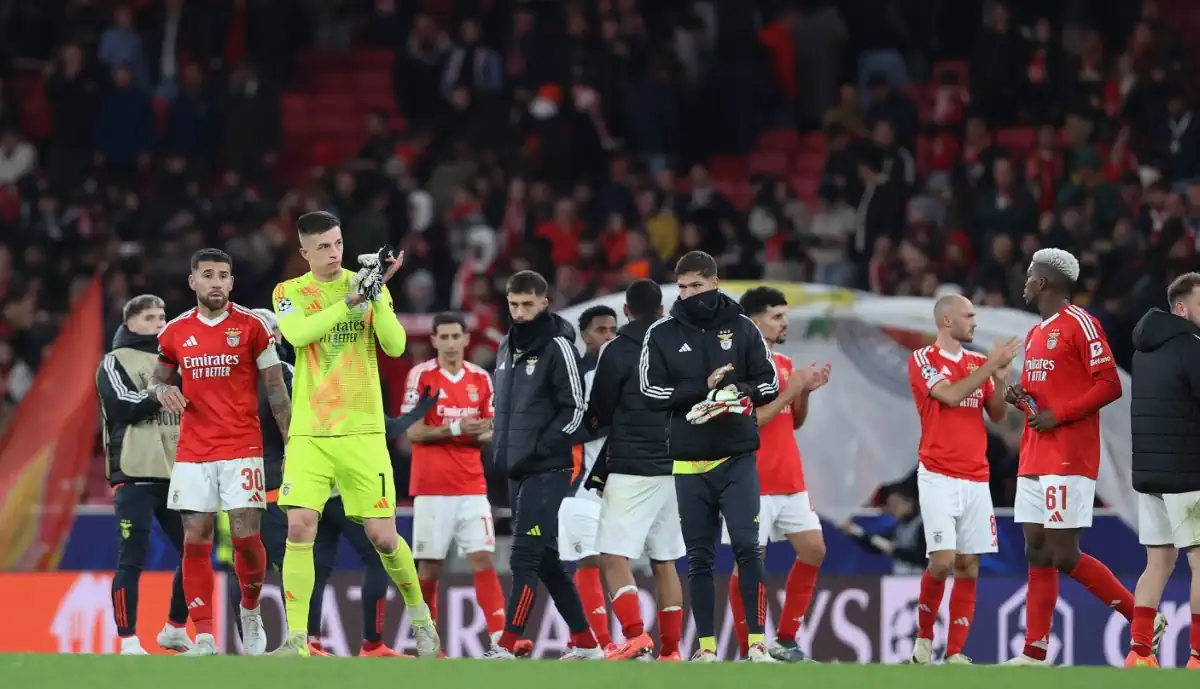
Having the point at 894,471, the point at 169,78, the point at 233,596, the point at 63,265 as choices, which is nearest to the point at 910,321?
the point at 894,471

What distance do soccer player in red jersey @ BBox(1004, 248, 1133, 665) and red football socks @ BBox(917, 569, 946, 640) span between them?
888 millimetres

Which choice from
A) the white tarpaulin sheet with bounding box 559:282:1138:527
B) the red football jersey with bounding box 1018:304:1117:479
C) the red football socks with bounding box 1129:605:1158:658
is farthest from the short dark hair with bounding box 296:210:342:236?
the white tarpaulin sheet with bounding box 559:282:1138:527

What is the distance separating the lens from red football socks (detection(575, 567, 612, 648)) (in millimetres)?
12266

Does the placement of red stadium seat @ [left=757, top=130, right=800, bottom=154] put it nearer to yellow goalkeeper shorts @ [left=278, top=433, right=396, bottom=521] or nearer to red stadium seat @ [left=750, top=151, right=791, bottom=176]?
red stadium seat @ [left=750, top=151, right=791, bottom=176]

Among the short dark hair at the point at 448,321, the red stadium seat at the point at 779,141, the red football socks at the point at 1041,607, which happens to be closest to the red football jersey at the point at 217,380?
the short dark hair at the point at 448,321

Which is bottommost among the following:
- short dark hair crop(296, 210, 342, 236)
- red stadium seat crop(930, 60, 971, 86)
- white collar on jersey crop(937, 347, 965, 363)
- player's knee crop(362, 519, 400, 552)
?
player's knee crop(362, 519, 400, 552)

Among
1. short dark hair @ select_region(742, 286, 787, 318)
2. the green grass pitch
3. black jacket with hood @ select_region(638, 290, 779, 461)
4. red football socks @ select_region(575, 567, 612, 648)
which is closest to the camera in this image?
the green grass pitch

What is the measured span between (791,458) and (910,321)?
308cm

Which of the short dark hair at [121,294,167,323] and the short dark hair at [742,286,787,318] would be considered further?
the short dark hair at [742,286,787,318]

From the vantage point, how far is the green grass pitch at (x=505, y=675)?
8.06 m

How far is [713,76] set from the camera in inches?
808

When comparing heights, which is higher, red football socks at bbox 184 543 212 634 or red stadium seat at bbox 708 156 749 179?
red stadium seat at bbox 708 156 749 179

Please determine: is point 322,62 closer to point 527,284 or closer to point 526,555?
point 527,284

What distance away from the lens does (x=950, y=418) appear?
1141 cm
